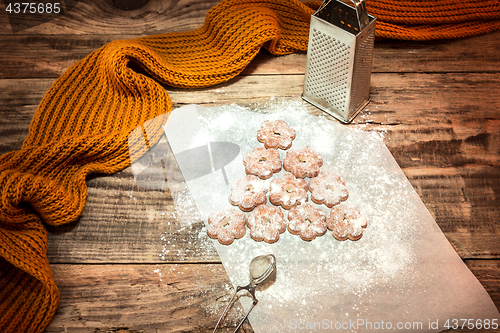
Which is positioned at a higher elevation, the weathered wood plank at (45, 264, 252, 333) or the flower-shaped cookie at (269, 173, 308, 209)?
the flower-shaped cookie at (269, 173, 308, 209)

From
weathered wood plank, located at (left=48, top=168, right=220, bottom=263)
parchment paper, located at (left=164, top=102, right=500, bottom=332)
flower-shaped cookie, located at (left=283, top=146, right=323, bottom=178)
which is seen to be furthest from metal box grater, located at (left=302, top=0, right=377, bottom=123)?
weathered wood plank, located at (left=48, top=168, right=220, bottom=263)

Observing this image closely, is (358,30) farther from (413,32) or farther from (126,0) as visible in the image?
(126,0)

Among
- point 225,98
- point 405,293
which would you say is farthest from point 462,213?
point 225,98

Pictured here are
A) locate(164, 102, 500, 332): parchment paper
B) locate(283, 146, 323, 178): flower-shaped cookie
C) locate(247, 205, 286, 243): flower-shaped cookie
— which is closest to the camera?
locate(164, 102, 500, 332): parchment paper

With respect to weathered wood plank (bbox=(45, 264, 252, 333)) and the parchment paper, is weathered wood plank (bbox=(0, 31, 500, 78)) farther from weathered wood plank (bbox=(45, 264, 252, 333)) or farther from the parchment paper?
weathered wood plank (bbox=(45, 264, 252, 333))

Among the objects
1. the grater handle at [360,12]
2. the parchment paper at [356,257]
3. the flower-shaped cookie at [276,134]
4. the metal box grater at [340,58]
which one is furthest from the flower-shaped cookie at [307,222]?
the grater handle at [360,12]

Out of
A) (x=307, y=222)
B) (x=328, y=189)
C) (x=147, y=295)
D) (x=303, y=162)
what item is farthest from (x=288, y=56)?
(x=147, y=295)
